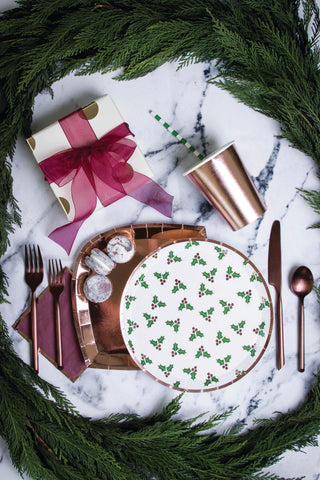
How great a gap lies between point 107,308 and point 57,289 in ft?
0.42

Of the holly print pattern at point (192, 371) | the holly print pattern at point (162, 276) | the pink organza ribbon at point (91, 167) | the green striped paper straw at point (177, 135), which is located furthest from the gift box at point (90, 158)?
the holly print pattern at point (192, 371)

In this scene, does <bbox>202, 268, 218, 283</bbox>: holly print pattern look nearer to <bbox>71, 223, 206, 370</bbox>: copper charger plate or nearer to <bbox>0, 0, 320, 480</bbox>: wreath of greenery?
<bbox>71, 223, 206, 370</bbox>: copper charger plate

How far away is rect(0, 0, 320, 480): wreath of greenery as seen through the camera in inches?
36.7

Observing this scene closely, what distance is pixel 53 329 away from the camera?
1026mm

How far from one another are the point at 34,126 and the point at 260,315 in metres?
0.70

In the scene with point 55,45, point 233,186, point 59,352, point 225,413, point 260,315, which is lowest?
point 225,413

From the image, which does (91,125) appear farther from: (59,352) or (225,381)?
(225,381)

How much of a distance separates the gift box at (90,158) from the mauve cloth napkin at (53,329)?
20cm

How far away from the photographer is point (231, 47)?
968 millimetres

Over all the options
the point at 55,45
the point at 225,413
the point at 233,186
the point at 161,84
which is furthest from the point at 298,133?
the point at 225,413

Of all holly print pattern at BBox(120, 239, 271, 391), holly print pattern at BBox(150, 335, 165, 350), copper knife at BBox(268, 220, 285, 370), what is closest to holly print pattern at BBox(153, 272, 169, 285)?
holly print pattern at BBox(120, 239, 271, 391)

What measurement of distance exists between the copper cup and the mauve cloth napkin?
0.39 metres

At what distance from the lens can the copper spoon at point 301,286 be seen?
107 centimetres

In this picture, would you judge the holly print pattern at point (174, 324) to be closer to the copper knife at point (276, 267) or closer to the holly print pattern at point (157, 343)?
the holly print pattern at point (157, 343)
